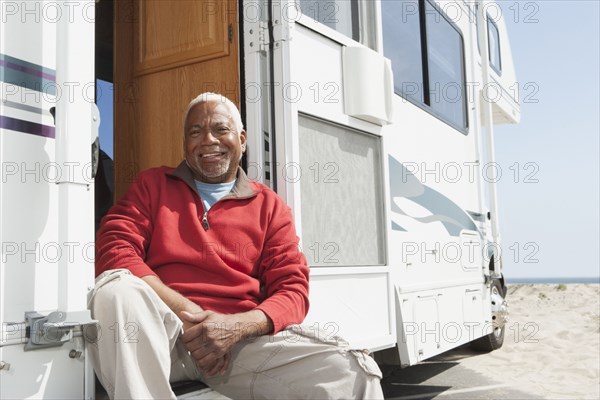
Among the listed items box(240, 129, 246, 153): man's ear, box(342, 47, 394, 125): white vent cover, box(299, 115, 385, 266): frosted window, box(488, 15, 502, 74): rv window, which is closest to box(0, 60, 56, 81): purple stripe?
box(240, 129, 246, 153): man's ear

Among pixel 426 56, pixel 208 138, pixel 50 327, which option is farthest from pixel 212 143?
pixel 426 56

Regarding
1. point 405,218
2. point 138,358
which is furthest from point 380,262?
point 138,358

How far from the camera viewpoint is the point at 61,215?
159 cm

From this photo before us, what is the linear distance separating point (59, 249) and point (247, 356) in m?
0.70

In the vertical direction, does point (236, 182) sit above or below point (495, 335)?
above

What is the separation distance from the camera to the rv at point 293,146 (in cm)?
158

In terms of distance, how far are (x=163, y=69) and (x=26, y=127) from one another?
1.35 meters

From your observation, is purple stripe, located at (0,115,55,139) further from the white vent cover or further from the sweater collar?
the white vent cover

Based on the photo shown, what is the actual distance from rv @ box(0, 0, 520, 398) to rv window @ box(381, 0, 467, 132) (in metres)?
0.02

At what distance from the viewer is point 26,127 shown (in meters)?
1.61

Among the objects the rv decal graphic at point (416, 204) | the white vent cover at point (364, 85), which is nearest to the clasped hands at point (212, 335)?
the white vent cover at point (364, 85)

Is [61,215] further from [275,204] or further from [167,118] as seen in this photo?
[167,118]

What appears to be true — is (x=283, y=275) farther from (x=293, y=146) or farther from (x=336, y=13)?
(x=336, y=13)

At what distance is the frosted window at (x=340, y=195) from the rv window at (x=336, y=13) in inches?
18.6
